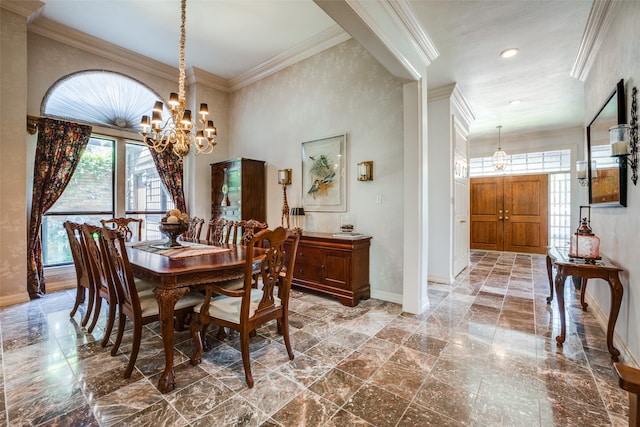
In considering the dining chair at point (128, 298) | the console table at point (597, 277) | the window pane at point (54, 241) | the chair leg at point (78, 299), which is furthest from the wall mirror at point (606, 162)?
the window pane at point (54, 241)

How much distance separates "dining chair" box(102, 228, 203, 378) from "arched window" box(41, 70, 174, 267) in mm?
2914

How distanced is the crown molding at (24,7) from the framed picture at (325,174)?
3.56 meters

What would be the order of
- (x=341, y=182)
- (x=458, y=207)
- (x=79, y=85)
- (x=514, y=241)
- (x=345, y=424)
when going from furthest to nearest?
(x=514, y=241)
(x=458, y=207)
(x=79, y=85)
(x=341, y=182)
(x=345, y=424)

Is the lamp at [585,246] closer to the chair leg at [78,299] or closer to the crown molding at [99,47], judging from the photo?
the chair leg at [78,299]

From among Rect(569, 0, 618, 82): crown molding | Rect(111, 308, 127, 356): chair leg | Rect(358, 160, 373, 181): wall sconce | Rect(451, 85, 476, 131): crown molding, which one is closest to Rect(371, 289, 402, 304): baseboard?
Rect(358, 160, 373, 181): wall sconce

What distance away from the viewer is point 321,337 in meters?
2.51

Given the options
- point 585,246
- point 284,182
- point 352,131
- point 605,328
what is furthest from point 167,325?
point 605,328

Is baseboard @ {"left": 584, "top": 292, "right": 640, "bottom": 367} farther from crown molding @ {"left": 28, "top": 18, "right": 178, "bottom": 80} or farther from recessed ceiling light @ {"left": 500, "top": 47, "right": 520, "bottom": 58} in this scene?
crown molding @ {"left": 28, "top": 18, "right": 178, "bottom": 80}

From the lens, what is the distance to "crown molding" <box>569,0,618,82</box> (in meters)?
2.53

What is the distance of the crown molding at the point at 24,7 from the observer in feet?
10.6

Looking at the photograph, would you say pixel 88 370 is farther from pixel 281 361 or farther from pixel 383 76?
pixel 383 76

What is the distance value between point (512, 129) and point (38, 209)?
8916 millimetres

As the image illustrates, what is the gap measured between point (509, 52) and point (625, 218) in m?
2.30

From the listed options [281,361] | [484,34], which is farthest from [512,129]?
[281,361]
